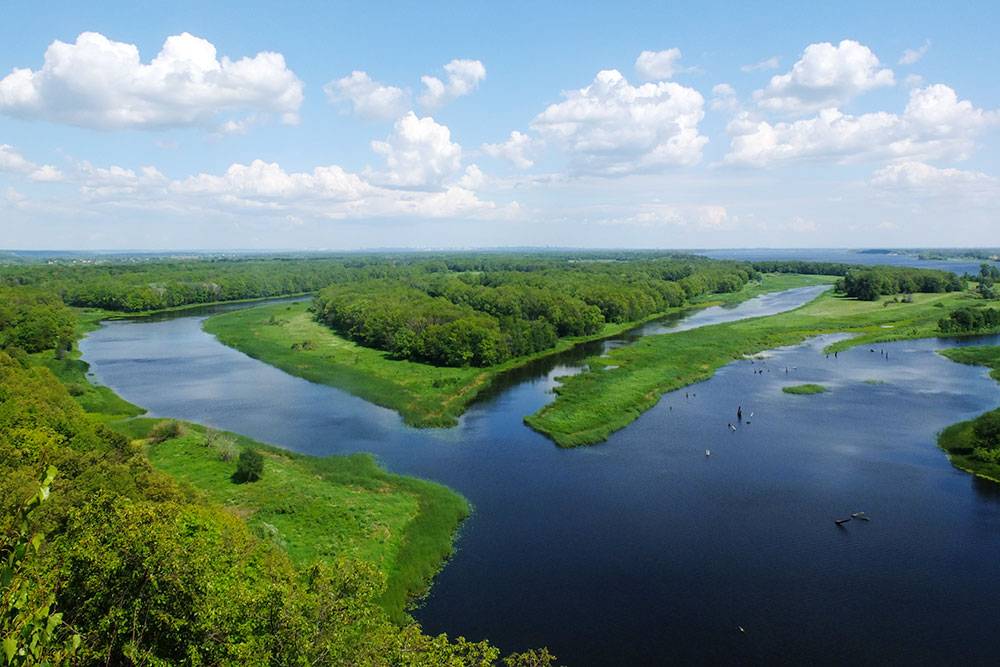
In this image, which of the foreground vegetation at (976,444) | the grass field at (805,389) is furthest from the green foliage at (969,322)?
the foreground vegetation at (976,444)

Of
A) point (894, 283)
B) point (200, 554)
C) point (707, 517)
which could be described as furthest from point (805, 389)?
point (894, 283)

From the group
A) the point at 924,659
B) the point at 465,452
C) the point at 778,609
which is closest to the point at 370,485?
the point at 465,452

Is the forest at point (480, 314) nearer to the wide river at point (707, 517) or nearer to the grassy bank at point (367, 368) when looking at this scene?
the grassy bank at point (367, 368)

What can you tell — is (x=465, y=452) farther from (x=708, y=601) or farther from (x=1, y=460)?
(x=1, y=460)

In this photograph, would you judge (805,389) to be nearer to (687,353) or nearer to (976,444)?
(687,353)

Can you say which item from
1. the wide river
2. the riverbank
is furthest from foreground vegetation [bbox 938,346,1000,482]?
the riverbank
